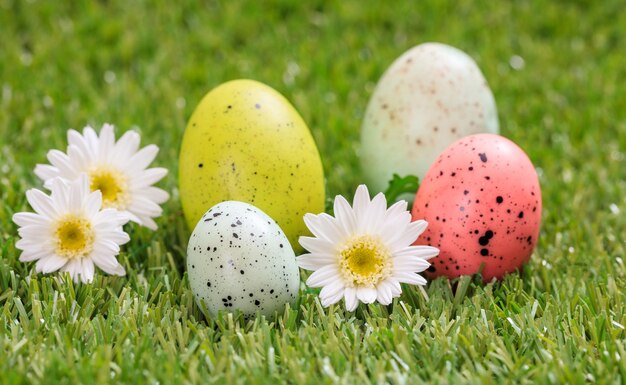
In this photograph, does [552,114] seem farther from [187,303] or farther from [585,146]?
[187,303]

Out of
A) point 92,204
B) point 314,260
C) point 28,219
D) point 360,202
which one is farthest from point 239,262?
point 28,219

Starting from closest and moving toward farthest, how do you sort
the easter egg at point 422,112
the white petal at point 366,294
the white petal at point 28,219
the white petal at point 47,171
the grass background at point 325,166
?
the grass background at point 325,166 → the white petal at point 366,294 → the white petal at point 28,219 → the white petal at point 47,171 → the easter egg at point 422,112

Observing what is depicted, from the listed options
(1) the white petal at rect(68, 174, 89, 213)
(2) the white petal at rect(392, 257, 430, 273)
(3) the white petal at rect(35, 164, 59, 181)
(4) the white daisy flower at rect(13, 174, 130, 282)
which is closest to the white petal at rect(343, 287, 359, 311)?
(2) the white petal at rect(392, 257, 430, 273)

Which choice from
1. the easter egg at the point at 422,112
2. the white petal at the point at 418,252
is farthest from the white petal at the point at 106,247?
the easter egg at the point at 422,112

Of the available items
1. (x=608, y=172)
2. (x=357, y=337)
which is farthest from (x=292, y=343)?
(x=608, y=172)

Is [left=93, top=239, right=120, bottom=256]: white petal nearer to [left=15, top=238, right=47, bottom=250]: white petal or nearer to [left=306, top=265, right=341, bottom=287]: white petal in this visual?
[left=15, top=238, right=47, bottom=250]: white petal

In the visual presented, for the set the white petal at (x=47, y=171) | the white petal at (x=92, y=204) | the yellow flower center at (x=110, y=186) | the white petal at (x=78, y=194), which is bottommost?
the white petal at (x=92, y=204)

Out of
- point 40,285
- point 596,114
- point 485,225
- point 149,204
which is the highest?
point 596,114

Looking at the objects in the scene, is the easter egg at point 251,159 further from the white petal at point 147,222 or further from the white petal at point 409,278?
the white petal at point 409,278
